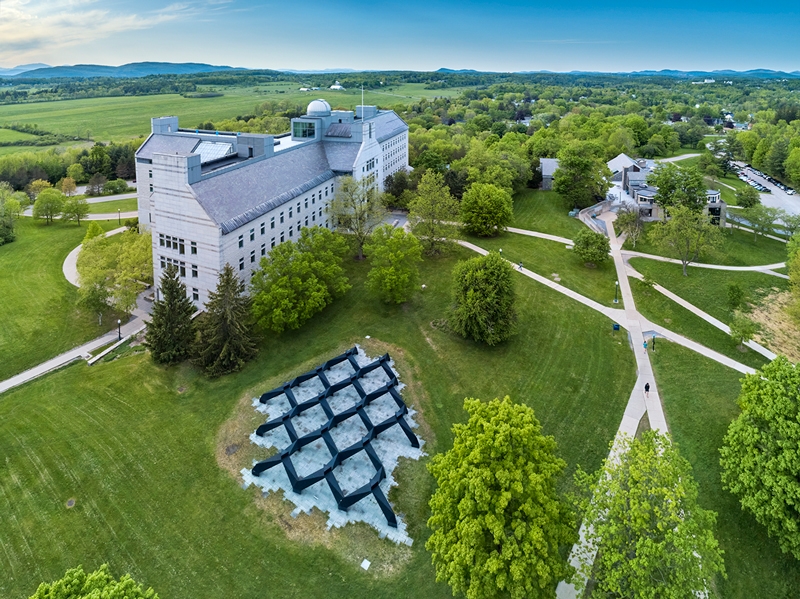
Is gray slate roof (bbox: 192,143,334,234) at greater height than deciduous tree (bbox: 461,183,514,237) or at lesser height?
greater

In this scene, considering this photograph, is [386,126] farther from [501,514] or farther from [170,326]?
[501,514]

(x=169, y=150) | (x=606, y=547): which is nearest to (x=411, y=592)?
(x=606, y=547)

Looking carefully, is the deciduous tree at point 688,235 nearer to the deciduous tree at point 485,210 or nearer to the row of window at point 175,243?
the deciduous tree at point 485,210

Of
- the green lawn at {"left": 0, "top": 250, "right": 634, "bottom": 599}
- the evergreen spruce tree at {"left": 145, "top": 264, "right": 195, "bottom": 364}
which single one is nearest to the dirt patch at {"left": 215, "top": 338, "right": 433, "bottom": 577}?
the green lawn at {"left": 0, "top": 250, "right": 634, "bottom": 599}

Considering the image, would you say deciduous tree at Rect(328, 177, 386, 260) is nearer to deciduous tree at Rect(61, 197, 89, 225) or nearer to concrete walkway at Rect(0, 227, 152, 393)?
concrete walkway at Rect(0, 227, 152, 393)

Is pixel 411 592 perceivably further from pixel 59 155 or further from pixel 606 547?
pixel 59 155
